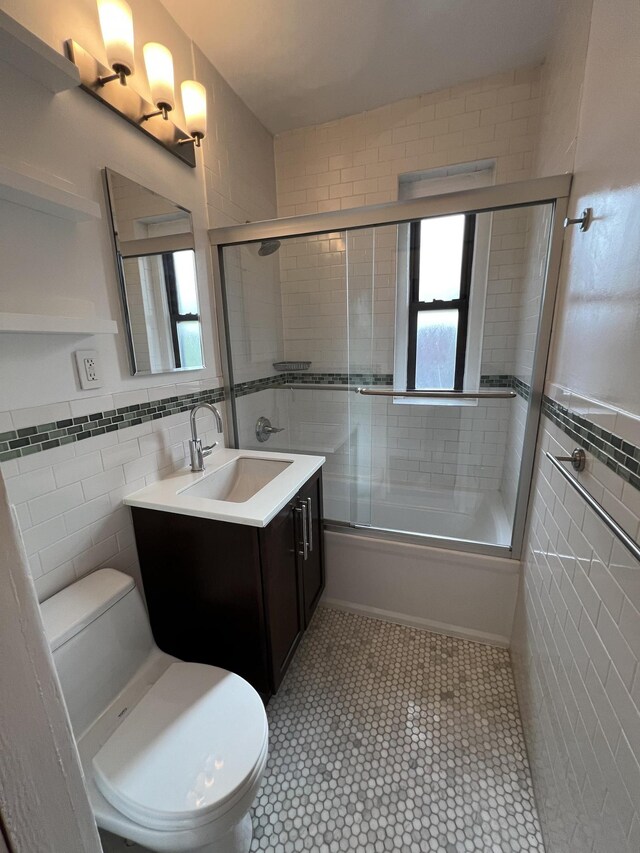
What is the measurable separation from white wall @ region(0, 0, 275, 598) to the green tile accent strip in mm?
20

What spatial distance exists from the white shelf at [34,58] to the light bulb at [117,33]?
24 cm

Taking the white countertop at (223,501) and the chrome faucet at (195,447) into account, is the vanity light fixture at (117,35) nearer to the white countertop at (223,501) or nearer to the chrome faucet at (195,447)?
the chrome faucet at (195,447)

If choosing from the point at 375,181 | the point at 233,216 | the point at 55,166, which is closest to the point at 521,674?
the point at 55,166

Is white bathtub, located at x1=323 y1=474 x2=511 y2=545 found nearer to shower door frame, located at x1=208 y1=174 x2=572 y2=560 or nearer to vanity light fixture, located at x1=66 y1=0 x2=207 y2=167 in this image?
shower door frame, located at x1=208 y1=174 x2=572 y2=560

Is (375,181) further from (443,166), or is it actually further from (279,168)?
(279,168)

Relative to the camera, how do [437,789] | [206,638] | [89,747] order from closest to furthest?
1. [89,747]
2. [437,789]
3. [206,638]

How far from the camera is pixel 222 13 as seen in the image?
140 centimetres

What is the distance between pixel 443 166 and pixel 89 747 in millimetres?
2945

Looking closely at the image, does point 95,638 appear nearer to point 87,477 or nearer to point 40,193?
point 87,477

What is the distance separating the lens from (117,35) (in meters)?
1.04

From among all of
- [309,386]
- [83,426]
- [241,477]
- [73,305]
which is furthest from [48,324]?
[309,386]

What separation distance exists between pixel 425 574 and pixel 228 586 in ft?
3.31

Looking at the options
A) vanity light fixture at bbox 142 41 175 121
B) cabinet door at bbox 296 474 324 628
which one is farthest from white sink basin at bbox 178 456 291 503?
vanity light fixture at bbox 142 41 175 121

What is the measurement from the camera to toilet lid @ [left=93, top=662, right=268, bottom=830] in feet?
2.52
